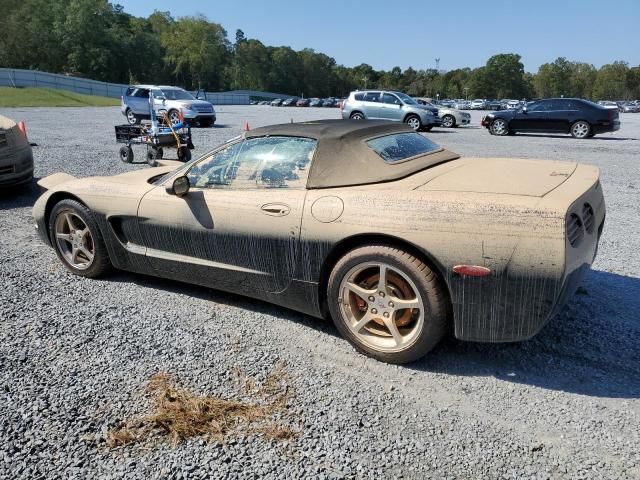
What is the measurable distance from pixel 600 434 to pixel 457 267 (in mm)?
998

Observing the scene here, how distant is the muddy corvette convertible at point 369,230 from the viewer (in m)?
2.46

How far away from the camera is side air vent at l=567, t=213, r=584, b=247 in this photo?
242 centimetres

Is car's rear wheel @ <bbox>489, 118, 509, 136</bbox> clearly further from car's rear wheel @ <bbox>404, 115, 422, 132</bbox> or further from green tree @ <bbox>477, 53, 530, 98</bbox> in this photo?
green tree @ <bbox>477, 53, 530, 98</bbox>

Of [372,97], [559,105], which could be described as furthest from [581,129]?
[372,97]

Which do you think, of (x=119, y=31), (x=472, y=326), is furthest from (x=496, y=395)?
(x=119, y=31)

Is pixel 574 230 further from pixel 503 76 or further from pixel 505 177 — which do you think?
pixel 503 76

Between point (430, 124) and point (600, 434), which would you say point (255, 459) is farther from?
point (430, 124)

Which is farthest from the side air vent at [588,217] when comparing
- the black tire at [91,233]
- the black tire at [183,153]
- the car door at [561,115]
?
the car door at [561,115]

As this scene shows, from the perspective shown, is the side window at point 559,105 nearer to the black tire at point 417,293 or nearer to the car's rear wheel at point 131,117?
the car's rear wheel at point 131,117

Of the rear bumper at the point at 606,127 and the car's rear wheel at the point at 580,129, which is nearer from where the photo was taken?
the rear bumper at the point at 606,127

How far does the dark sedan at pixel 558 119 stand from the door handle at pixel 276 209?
16.9 metres

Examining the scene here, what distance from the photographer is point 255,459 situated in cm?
216

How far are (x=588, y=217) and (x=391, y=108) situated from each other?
17.1m

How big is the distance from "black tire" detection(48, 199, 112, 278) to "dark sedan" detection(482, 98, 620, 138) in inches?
677
